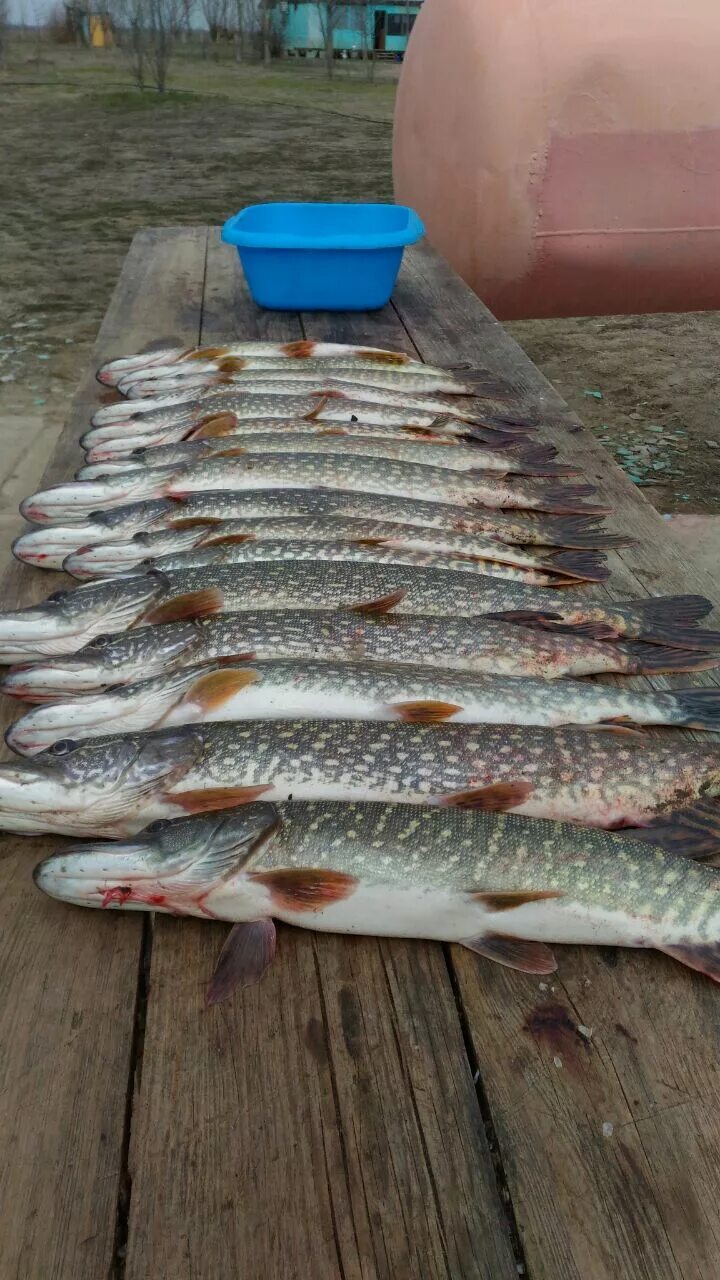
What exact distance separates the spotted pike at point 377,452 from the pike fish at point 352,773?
1887 mm

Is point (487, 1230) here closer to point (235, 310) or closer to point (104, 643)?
point (104, 643)

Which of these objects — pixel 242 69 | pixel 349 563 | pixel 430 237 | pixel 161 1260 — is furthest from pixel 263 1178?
pixel 242 69

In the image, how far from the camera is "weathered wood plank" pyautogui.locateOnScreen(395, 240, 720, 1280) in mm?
1633

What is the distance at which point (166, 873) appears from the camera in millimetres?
2096

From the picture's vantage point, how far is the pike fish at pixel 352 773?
7.62 ft

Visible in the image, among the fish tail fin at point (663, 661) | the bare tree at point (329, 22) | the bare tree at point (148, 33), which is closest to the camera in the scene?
the fish tail fin at point (663, 661)

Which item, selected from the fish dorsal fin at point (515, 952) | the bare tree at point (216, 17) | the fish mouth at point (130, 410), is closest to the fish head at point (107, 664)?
the fish dorsal fin at point (515, 952)

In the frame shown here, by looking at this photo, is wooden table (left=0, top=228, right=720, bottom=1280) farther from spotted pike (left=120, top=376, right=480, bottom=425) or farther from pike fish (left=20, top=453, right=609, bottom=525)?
spotted pike (left=120, top=376, right=480, bottom=425)

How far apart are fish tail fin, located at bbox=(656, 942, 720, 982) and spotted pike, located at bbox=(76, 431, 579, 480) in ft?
8.07

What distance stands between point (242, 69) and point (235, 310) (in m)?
30.7

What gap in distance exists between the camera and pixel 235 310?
6.14m

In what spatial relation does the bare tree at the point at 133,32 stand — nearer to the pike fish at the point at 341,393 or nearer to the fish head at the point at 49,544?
the pike fish at the point at 341,393

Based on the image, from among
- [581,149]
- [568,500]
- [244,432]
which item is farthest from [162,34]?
[568,500]

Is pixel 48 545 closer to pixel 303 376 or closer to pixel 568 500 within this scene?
pixel 303 376
